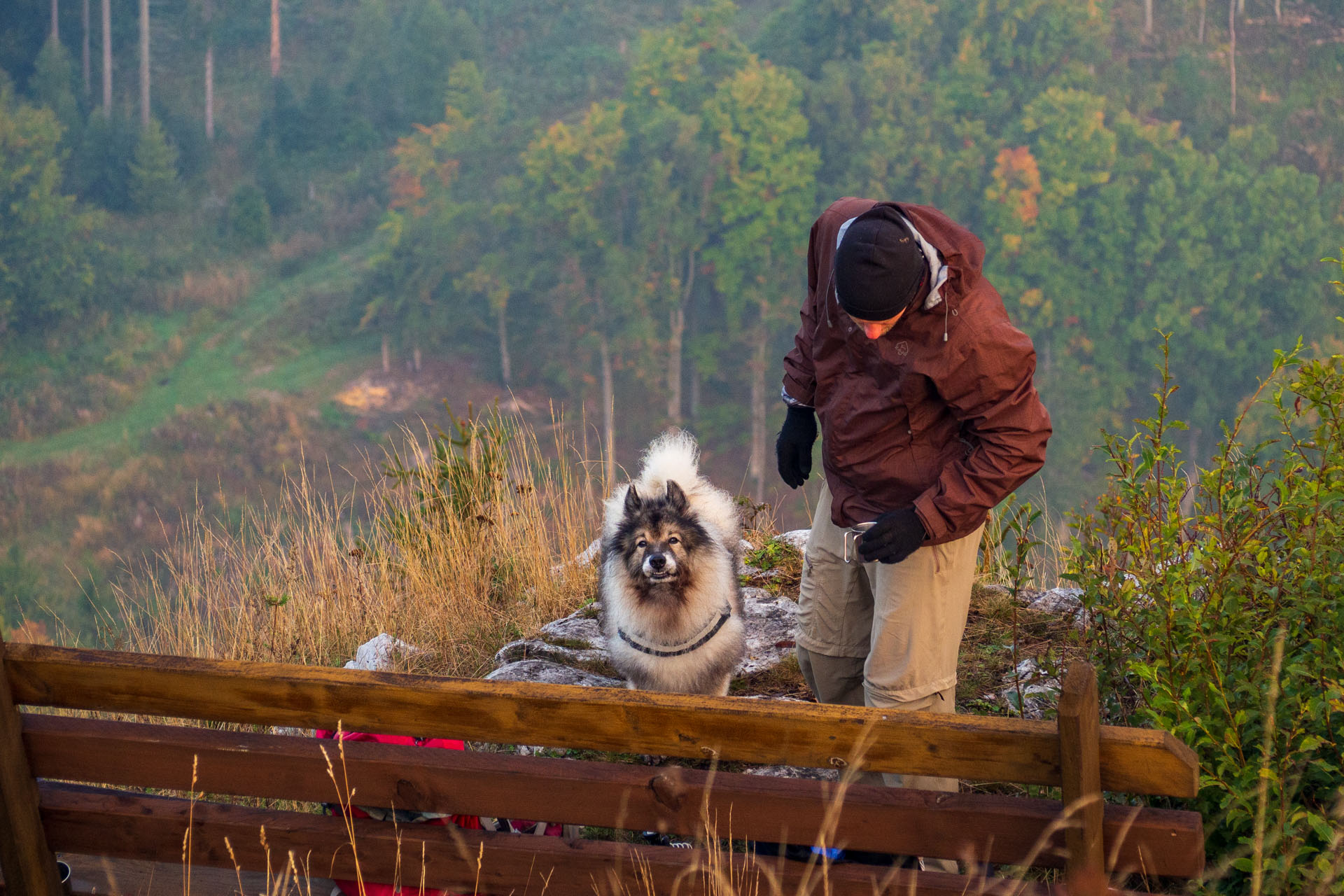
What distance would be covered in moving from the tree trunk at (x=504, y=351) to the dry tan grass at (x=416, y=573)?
124ft

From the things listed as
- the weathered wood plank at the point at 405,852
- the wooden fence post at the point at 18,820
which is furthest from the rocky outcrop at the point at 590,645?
the wooden fence post at the point at 18,820

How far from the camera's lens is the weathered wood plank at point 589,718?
6.31ft

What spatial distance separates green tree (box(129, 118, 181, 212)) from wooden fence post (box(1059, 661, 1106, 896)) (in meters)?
49.9

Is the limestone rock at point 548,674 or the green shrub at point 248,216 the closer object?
the limestone rock at point 548,674

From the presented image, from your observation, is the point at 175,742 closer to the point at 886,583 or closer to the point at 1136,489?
the point at 886,583

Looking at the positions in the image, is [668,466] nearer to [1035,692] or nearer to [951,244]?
[1035,692]

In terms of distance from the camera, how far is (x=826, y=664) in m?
3.14

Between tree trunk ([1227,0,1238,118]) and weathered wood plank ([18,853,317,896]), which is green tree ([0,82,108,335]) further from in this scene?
tree trunk ([1227,0,1238,118])

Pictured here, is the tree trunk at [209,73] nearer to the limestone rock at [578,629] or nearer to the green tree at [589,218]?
the green tree at [589,218]

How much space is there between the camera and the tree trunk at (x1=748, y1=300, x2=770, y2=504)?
3759cm

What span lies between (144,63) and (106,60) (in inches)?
64.7

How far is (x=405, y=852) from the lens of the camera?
2.25 meters

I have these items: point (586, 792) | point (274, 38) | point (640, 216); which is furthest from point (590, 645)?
point (274, 38)

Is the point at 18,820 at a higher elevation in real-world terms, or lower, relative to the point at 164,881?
higher
